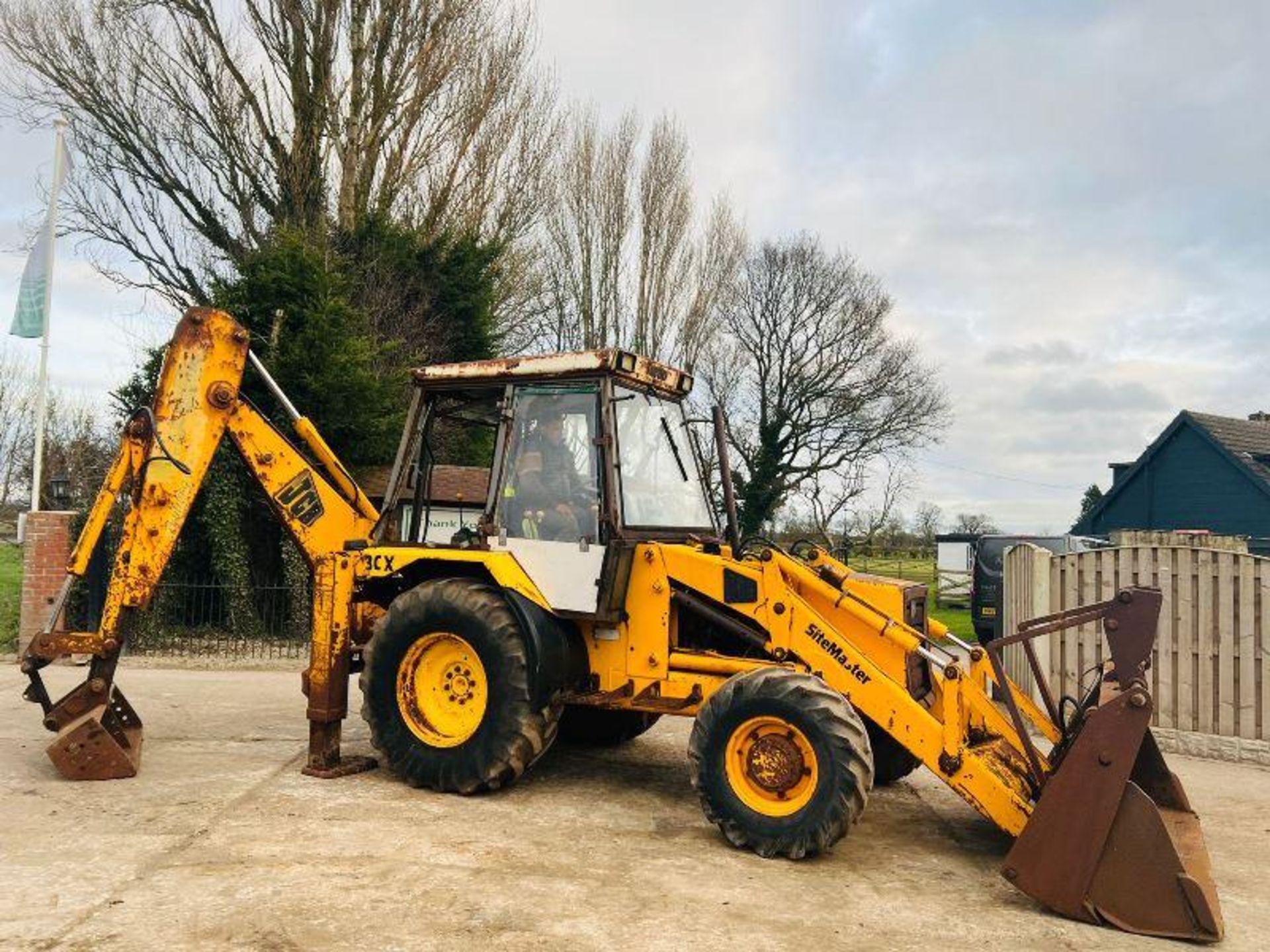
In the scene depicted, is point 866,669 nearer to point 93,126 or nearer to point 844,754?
point 844,754

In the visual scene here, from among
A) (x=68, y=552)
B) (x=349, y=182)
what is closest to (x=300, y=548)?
(x=68, y=552)

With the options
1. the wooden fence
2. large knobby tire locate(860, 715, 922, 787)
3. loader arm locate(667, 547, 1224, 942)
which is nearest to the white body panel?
loader arm locate(667, 547, 1224, 942)

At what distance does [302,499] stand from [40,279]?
34.5 feet

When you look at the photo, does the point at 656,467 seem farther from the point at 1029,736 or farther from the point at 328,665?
the point at 1029,736

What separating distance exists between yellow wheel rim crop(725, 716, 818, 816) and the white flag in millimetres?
13398

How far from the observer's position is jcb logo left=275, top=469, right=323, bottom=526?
271 inches

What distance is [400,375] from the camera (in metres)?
15.4

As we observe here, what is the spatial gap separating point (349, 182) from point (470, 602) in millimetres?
13434

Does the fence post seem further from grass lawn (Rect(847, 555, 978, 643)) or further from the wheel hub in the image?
grass lawn (Rect(847, 555, 978, 643))

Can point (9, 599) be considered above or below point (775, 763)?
below

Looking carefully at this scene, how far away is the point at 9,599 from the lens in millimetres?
16406

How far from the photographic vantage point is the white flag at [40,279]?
47.7 feet

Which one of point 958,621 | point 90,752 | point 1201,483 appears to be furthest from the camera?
point 1201,483

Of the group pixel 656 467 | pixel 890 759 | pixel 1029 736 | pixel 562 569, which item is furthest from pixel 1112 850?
pixel 656 467
